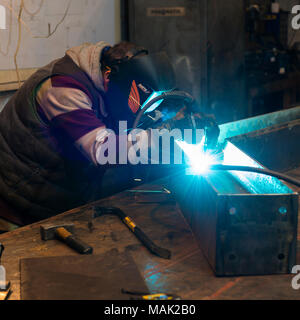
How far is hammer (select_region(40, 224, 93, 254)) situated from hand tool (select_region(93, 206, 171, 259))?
0.16 meters

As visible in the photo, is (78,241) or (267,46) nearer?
(78,241)

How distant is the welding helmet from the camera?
1686 mm

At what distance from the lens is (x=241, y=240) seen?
4.03 feet

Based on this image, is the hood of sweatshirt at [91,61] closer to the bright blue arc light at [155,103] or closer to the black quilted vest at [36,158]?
the black quilted vest at [36,158]

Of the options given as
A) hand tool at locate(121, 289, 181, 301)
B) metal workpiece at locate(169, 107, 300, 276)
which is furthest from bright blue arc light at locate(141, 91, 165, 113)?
hand tool at locate(121, 289, 181, 301)

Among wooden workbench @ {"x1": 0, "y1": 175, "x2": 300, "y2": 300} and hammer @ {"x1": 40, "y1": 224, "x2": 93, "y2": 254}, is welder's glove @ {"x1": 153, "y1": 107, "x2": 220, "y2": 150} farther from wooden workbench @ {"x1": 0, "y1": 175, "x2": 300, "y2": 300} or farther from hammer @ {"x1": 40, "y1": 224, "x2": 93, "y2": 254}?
hammer @ {"x1": 40, "y1": 224, "x2": 93, "y2": 254}

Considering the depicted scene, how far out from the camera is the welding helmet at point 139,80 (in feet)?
5.53

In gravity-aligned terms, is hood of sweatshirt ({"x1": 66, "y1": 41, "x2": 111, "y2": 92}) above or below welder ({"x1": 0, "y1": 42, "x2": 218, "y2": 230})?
above

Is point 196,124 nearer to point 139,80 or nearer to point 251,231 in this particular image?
point 139,80

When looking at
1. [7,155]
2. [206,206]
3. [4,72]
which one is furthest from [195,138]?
[4,72]

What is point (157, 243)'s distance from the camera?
1.41 metres

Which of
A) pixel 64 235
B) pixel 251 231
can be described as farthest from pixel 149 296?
pixel 64 235

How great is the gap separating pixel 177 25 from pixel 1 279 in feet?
10.4
